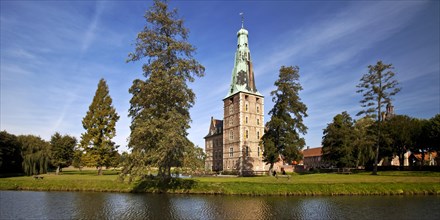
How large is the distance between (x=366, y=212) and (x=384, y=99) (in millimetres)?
23474

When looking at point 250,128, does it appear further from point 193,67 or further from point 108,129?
point 193,67

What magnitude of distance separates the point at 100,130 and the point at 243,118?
2656 centimetres

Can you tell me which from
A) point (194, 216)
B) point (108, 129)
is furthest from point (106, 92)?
point (194, 216)

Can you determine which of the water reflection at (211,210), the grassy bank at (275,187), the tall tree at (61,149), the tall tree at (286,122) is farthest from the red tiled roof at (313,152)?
the water reflection at (211,210)

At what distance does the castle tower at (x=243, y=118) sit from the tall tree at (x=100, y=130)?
923 inches

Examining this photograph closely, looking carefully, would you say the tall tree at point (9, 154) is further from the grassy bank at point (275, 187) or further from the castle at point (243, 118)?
the castle at point (243, 118)

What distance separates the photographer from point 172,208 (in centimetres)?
1716

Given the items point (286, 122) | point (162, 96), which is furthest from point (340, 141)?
point (162, 96)

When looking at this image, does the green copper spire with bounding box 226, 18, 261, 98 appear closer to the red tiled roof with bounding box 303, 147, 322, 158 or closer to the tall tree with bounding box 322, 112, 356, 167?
the tall tree with bounding box 322, 112, 356, 167

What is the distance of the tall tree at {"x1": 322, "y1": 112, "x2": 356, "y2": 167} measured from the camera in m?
45.5

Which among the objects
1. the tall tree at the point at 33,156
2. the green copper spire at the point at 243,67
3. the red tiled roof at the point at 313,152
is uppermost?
the green copper spire at the point at 243,67

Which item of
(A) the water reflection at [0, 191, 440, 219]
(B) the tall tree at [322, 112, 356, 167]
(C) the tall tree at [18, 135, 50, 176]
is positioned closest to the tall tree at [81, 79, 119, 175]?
(C) the tall tree at [18, 135, 50, 176]

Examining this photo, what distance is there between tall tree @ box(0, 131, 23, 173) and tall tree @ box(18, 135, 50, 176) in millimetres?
1105

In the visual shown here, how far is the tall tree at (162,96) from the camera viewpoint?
1938cm
